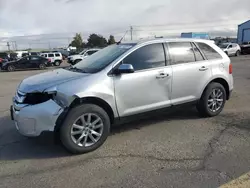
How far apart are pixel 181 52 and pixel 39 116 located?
284 cm

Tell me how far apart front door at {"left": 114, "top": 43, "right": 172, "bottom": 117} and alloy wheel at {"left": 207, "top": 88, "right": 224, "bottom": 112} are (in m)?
1.12

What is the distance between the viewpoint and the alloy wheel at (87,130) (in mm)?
3854

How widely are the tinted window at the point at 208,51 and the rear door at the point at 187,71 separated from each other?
0.46 feet

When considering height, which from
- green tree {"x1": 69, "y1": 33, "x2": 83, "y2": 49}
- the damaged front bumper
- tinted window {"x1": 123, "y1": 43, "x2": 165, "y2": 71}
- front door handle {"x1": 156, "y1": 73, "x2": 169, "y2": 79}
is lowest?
the damaged front bumper

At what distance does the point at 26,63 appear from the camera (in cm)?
2502

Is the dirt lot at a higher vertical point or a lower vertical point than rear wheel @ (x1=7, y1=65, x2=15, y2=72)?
lower

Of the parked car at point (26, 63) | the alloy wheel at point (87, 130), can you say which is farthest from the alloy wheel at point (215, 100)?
the parked car at point (26, 63)

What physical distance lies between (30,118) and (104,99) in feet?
3.65

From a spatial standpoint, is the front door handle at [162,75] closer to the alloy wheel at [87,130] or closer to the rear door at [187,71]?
the rear door at [187,71]

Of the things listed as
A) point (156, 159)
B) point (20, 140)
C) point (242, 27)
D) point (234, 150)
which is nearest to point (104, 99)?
point (156, 159)

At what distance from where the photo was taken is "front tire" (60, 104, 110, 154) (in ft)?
12.3

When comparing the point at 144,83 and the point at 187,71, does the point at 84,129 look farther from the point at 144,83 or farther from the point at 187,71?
the point at 187,71

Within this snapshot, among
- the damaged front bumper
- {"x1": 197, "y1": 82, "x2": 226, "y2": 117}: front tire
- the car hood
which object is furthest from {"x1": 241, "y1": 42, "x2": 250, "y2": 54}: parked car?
the damaged front bumper

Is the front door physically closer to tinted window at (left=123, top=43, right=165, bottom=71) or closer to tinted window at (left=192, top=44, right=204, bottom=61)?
tinted window at (left=123, top=43, right=165, bottom=71)
